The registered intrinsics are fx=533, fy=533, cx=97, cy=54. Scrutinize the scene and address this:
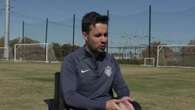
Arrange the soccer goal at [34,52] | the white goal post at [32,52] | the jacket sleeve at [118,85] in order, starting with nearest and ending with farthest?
the jacket sleeve at [118,85] < the soccer goal at [34,52] < the white goal post at [32,52]

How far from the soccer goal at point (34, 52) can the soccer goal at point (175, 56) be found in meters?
10.7

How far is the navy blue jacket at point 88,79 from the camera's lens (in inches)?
155

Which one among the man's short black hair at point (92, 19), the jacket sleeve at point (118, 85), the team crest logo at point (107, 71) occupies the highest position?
the man's short black hair at point (92, 19)

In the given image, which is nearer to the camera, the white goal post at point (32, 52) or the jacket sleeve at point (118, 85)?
the jacket sleeve at point (118, 85)

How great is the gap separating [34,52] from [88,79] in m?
44.7

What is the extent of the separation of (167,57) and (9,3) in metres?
20.8

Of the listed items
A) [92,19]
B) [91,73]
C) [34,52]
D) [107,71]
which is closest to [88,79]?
[91,73]

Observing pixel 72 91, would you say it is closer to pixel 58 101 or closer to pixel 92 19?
pixel 58 101

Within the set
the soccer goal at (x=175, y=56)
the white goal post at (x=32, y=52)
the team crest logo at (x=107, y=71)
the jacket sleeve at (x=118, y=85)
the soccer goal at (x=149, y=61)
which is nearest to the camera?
the team crest logo at (x=107, y=71)

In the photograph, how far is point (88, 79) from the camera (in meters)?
4.09

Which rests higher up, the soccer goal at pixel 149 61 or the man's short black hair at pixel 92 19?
the man's short black hair at pixel 92 19

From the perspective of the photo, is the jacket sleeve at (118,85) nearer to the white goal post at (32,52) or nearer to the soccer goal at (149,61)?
the soccer goal at (149,61)

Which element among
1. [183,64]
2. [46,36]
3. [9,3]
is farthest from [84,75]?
[9,3]

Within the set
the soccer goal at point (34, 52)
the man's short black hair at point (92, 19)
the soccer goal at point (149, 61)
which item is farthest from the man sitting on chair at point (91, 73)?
the soccer goal at point (34, 52)
